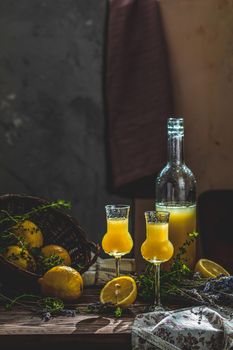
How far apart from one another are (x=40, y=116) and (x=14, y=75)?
271 millimetres

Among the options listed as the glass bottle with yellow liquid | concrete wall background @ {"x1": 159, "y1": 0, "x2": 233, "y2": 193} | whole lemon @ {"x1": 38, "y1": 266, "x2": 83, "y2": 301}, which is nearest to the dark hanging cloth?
concrete wall background @ {"x1": 159, "y1": 0, "x2": 233, "y2": 193}

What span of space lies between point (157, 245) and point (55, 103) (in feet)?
7.77

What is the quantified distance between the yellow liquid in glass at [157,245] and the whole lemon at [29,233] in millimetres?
361

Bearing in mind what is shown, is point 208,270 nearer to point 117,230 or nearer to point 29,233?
point 117,230

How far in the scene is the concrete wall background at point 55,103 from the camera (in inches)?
156

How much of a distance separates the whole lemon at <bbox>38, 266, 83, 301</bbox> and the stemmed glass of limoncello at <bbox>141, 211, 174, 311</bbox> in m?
0.19

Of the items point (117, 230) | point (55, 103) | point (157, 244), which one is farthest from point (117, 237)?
point (55, 103)

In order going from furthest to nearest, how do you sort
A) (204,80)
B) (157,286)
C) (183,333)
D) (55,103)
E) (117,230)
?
(55,103) → (204,80) → (117,230) → (157,286) → (183,333)

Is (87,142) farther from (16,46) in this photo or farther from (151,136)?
(151,136)

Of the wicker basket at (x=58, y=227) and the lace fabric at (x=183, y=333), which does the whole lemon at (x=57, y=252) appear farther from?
the lace fabric at (x=183, y=333)

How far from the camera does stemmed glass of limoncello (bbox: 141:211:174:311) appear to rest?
1.77 metres

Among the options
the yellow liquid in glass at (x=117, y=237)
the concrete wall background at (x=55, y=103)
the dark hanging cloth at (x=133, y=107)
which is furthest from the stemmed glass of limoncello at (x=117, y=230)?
the concrete wall background at (x=55, y=103)

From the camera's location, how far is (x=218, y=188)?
2732 mm

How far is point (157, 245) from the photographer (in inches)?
69.5
